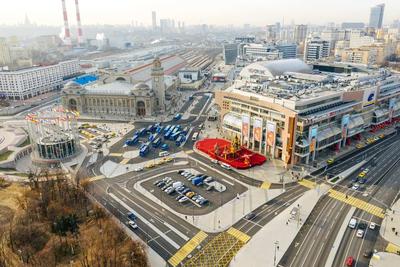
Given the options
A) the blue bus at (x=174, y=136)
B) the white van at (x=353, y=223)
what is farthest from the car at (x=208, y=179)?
the white van at (x=353, y=223)

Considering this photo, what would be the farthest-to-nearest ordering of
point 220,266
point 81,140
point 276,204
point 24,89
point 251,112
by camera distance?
point 24,89, point 81,140, point 251,112, point 276,204, point 220,266

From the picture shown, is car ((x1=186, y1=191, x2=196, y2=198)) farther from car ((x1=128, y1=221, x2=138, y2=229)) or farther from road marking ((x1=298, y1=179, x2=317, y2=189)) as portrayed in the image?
road marking ((x1=298, y1=179, x2=317, y2=189))

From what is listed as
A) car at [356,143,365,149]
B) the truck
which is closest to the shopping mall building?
car at [356,143,365,149]

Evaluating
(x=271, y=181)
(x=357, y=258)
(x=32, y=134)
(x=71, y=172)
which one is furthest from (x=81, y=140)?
(x=357, y=258)

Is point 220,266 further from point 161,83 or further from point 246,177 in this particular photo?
point 161,83

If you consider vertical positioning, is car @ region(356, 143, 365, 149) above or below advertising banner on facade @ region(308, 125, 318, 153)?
below

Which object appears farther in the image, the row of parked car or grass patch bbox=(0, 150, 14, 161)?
grass patch bbox=(0, 150, 14, 161)
